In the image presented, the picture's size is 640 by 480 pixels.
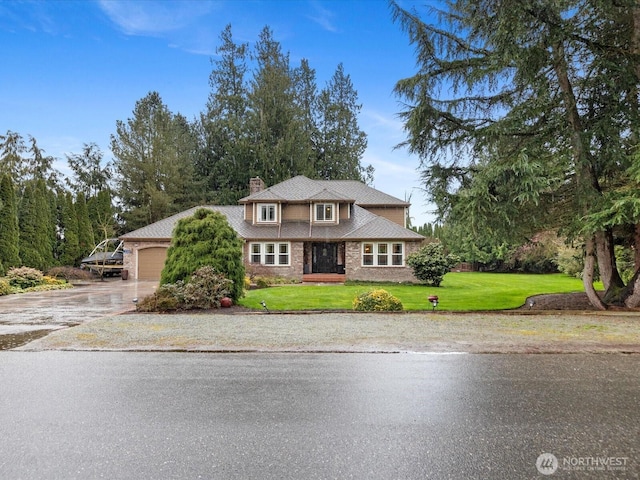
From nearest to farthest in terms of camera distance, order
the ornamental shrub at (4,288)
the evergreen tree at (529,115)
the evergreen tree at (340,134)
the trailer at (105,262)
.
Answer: the evergreen tree at (529,115) < the ornamental shrub at (4,288) < the trailer at (105,262) < the evergreen tree at (340,134)

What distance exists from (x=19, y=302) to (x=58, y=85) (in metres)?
14.6

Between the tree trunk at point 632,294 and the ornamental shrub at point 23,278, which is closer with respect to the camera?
the tree trunk at point 632,294

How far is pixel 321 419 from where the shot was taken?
3.23 metres

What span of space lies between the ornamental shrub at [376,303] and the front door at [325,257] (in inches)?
480

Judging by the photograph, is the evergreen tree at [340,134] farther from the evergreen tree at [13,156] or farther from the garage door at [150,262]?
the evergreen tree at [13,156]

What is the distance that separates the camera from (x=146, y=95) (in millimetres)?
36969

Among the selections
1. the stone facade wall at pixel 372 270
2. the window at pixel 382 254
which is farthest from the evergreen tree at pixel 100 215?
the window at pixel 382 254

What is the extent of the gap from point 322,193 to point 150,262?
11.7 metres

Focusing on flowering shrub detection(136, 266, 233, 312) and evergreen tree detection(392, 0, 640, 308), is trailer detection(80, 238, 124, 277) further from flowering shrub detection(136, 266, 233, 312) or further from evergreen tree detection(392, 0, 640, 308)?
evergreen tree detection(392, 0, 640, 308)

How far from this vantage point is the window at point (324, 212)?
898 inches

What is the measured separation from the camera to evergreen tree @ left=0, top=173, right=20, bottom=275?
18031 millimetres

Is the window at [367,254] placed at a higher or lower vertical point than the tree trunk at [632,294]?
higher

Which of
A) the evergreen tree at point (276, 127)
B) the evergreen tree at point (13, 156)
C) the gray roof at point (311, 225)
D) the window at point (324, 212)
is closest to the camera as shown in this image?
the gray roof at point (311, 225)

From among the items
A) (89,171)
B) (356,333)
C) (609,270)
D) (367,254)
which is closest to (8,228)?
(367,254)
